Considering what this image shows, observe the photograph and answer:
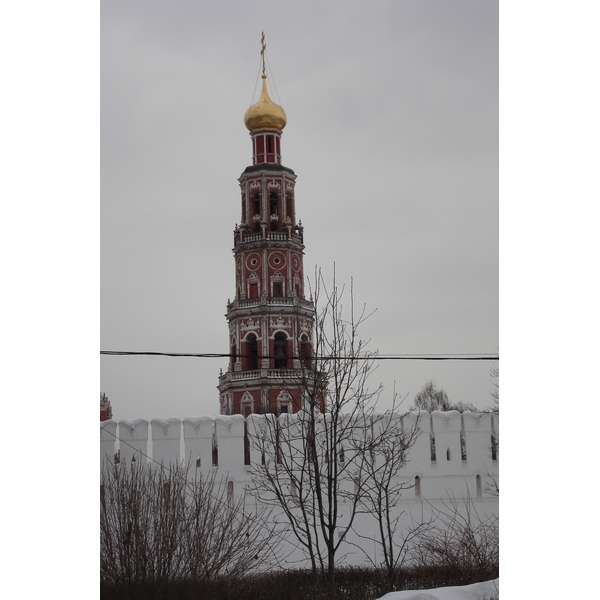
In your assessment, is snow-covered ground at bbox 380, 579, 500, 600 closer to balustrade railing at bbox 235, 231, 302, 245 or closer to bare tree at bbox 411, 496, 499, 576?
bare tree at bbox 411, 496, 499, 576

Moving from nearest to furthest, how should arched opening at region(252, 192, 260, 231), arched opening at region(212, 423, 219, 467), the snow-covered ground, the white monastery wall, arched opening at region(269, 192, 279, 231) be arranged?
the snow-covered ground, the white monastery wall, arched opening at region(212, 423, 219, 467), arched opening at region(269, 192, 279, 231), arched opening at region(252, 192, 260, 231)

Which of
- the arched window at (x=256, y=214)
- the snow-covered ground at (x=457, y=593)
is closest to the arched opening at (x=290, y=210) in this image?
the arched window at (x=256, y=214)

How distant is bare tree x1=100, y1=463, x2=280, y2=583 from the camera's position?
440 centimetres

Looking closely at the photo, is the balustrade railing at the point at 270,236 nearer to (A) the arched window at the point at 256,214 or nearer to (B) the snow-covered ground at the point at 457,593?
(A) the arched window at the point at 256,214

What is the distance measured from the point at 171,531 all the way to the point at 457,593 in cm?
157

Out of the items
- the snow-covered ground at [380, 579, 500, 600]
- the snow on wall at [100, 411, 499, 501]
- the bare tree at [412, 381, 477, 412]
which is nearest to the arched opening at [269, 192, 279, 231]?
the bare tree at [412, 381, 477, 412]

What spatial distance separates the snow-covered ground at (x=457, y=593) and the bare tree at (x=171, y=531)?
2.97 ft

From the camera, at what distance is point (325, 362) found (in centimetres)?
526

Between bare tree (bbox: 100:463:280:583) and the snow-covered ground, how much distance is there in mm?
905

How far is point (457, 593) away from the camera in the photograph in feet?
14.6
